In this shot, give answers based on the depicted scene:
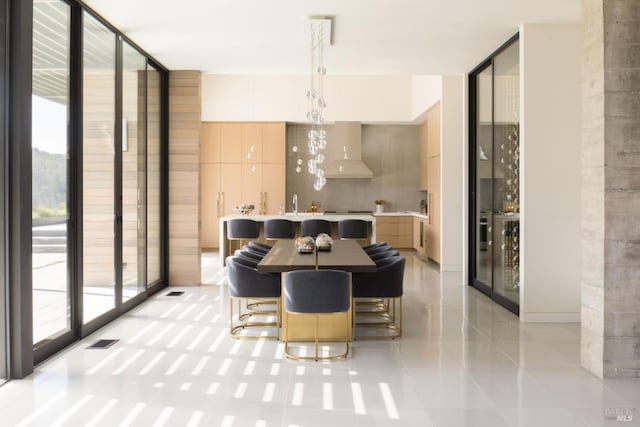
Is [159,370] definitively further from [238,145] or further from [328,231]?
[238,145]

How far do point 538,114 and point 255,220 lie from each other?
15.0 ft

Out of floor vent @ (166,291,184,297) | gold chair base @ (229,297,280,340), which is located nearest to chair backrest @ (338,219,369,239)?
floor vent @ (166,291,184,297)

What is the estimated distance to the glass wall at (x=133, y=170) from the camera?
5461 millimetres

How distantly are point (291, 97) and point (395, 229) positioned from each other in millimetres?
3536

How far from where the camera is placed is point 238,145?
11.1 meters

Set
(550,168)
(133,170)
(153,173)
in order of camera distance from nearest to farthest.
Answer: (550,168) → (133,170) → (153,173)

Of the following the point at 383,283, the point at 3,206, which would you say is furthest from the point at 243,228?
the point at 3,206

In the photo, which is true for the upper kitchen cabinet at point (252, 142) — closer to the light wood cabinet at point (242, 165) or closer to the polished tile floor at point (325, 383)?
the light wood cabinet at point (242, 165)

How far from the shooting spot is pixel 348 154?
1132 centimetres

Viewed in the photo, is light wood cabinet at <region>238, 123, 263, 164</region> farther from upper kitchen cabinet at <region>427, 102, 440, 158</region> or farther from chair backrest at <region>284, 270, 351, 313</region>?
chair backrest at <region>284, 270, 351, 313</region>

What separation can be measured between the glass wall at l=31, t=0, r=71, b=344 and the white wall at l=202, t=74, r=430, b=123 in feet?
22.2

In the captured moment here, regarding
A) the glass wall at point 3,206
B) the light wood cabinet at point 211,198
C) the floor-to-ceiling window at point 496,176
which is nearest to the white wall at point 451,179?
the floor-to-ceiling window at point 496,176

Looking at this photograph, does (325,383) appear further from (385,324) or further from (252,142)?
(252,142)

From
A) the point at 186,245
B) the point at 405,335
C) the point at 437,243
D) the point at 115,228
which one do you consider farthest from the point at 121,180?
the point at 437,243
